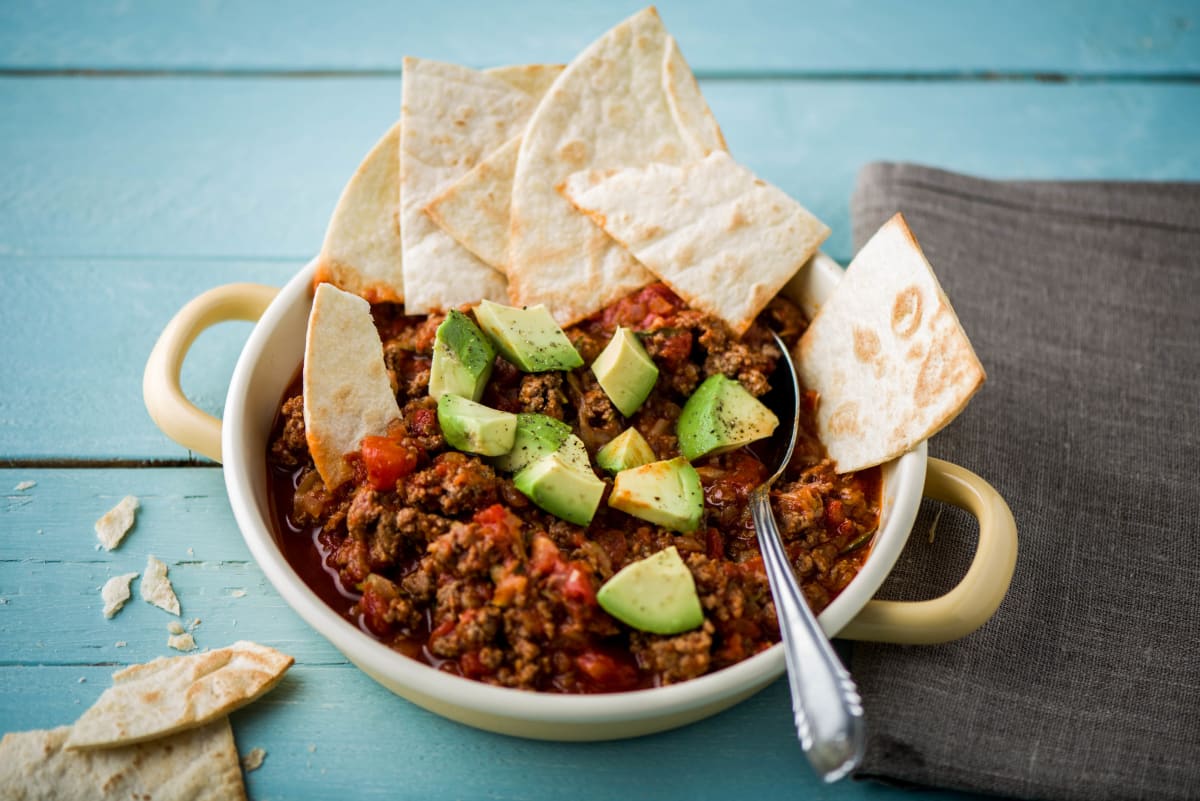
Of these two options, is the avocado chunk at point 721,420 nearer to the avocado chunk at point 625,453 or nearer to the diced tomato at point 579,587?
the avocado chunk at point 625,453

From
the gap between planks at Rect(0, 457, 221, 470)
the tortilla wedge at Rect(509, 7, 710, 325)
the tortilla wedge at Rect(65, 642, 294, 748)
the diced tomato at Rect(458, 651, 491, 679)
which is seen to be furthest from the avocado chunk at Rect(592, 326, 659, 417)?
the gap between planks at Rect(0, 457, 221, 470)

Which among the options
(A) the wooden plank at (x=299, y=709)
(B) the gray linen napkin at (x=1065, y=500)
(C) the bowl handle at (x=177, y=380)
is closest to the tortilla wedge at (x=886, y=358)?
(B) the gray linen napkin at (x=1065, y=500)

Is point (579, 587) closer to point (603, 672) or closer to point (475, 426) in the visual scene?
point (603, 672)

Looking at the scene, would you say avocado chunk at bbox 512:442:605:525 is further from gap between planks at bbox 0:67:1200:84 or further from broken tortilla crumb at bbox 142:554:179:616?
gap between planks at bbox 0:67:1200:84

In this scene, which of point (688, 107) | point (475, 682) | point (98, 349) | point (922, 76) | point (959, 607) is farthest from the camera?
point (922, 76)

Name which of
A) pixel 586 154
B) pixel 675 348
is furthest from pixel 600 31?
pixel 675 348

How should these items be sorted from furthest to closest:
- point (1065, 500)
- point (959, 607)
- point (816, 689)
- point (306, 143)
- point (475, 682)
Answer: point (306, 143)
point (1065, 500)
point (959, 607)
point (475, 682)
point (816, 689)
